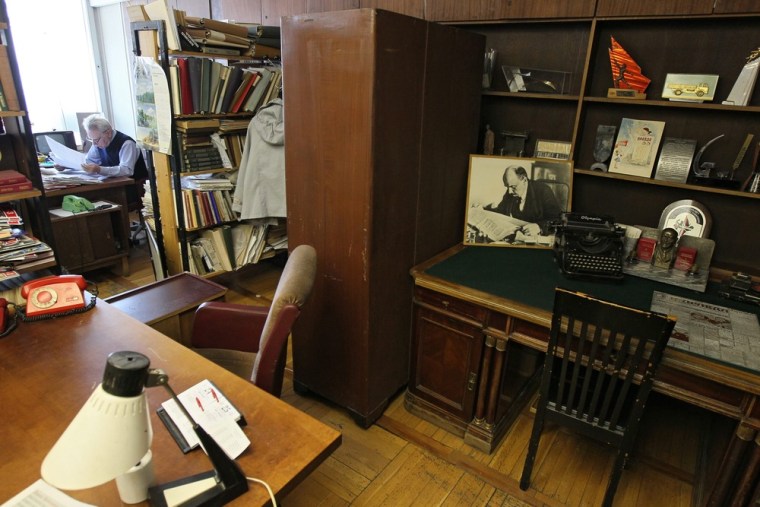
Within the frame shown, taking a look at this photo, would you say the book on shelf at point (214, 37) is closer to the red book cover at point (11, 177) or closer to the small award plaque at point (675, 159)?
the red book cover at point (11, 177)

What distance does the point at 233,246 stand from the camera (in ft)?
11.3

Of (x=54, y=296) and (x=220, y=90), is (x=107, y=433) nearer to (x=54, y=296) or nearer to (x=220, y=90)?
(x=54, y=296)

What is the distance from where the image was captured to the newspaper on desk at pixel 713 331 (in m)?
1.49

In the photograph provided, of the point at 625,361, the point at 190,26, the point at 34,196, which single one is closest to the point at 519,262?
the point at 625,361

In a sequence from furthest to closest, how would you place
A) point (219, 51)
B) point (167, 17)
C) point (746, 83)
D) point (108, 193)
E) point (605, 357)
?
point (108, 193)
point (219, 51)
point (167, 17)
point (746, 83)
point (605, 357)

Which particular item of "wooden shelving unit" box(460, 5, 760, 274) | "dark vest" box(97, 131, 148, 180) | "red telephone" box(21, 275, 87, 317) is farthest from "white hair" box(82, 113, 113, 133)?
"wooden shelving unit" box(460, 5, 760, 274)

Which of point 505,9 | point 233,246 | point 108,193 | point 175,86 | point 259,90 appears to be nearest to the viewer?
point 505,9

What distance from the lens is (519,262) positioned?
2.19m

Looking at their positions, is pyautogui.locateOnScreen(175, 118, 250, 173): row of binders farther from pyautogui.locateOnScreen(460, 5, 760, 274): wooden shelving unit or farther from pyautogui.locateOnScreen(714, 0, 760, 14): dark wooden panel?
pyautogui.locateOnScreen(714, 0, 760, 14): dark wooden panel

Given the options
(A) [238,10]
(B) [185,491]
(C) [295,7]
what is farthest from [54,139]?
(B) [185,491]

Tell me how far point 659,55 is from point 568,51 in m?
0.39

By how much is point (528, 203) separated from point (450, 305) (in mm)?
752

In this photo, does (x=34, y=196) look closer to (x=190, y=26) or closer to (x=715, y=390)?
(x=190, y=26)

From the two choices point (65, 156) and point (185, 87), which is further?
point (65, 156)
